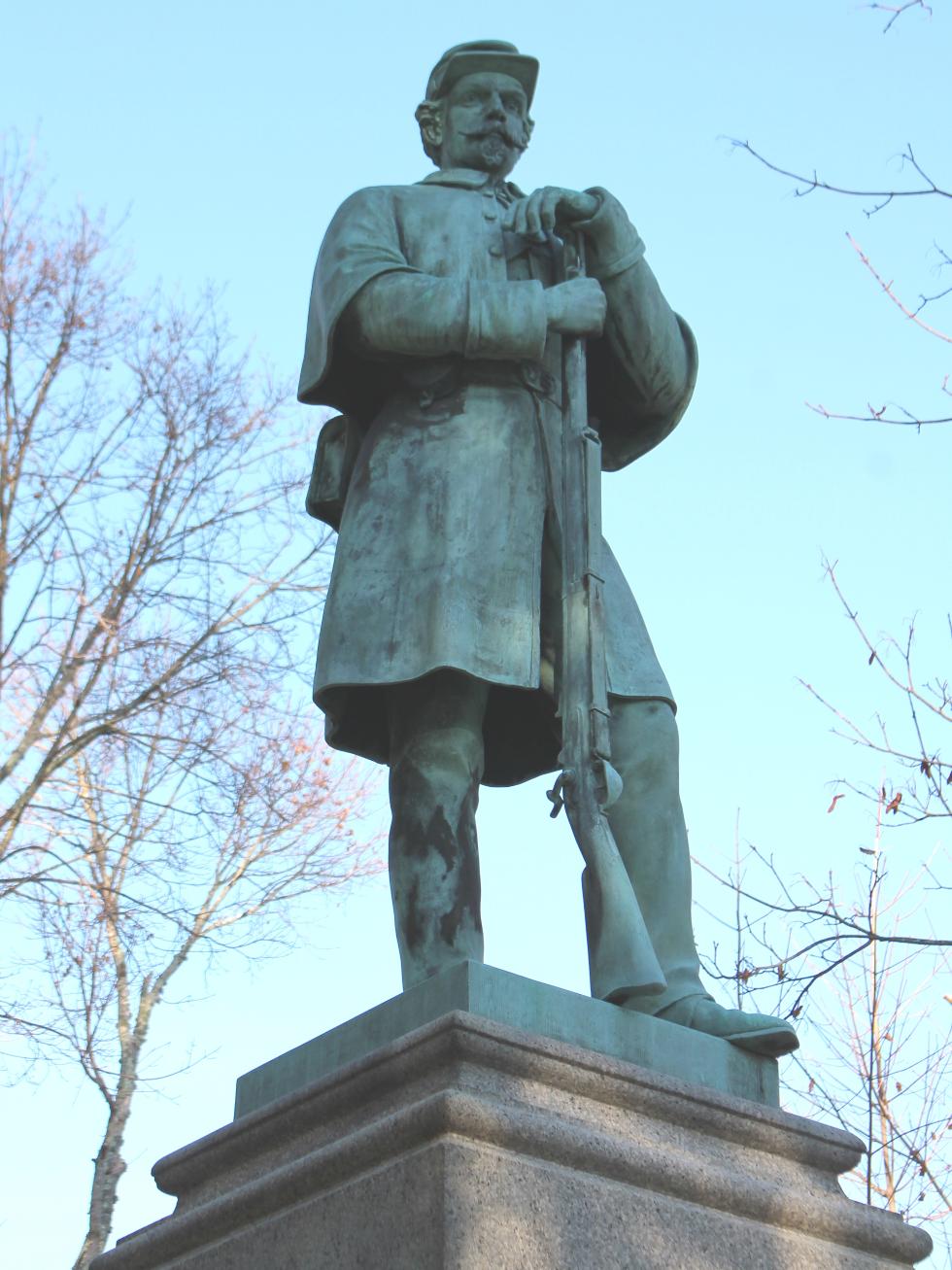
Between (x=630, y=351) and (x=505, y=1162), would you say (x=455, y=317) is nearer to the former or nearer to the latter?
(x=630, y=351)

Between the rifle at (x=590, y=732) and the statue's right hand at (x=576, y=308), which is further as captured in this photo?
the statue's right hand at (x=576, y=308)

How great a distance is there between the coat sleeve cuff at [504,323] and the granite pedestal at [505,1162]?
164 cm

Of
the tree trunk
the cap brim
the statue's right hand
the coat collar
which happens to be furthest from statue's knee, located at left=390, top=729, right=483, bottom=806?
the tree trunk

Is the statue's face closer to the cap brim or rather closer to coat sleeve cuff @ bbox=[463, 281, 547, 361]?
the cap brim

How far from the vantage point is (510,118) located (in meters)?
5.44

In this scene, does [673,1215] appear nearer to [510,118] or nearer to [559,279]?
[559,279]

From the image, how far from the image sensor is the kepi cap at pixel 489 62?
5379 mm

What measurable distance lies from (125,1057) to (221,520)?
157 inches

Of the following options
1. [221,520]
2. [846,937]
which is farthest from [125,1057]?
[846,937]

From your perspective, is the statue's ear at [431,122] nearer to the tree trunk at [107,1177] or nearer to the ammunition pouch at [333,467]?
the ammunition pouch at [333,467]

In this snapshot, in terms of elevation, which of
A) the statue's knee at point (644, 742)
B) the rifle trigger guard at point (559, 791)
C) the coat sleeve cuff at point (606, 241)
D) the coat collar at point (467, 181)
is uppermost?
the coat collar at point (467, 181)

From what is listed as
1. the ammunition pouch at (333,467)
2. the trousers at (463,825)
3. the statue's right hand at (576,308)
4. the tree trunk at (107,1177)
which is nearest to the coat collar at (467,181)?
the statue's right hand at (576,308)

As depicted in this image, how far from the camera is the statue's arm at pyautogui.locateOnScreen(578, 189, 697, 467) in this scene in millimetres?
5062

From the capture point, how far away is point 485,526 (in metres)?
4.74
